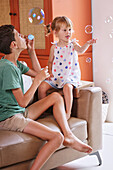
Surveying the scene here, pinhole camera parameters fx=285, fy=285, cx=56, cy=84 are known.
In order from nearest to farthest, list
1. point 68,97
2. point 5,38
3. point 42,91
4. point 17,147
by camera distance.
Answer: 1. point 17,147
2. point 5,38
3. point 68,97
4. point 42,91

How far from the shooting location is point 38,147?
189 cm

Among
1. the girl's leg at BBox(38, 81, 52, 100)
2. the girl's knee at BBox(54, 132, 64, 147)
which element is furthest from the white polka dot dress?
the girl's knee at BBox(54, 132, 64, 147)

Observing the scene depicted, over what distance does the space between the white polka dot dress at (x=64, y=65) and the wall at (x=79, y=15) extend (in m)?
0.66

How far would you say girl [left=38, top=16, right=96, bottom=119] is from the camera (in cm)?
248

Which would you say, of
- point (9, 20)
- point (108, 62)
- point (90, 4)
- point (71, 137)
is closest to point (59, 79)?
point (71, 137)

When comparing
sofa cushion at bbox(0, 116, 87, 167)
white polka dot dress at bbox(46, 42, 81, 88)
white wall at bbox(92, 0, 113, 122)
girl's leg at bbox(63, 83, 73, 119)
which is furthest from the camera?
white wall at bbox(92, 0, 113, 122)

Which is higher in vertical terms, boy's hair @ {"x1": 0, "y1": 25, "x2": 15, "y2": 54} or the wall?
the wall

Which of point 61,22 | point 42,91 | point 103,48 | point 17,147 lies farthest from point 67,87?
point 103,48

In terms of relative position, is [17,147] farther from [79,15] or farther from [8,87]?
[79,15]

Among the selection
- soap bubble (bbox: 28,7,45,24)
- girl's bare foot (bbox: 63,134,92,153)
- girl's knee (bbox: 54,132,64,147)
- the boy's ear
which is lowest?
girl's bare foot (bbox: 63,134,92,153)

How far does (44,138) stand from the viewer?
188 cm

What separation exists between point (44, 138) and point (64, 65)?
886 millimetres

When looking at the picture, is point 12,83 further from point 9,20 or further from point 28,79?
point 9,20

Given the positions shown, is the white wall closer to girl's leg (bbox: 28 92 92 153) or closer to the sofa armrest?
the sofa armrest
